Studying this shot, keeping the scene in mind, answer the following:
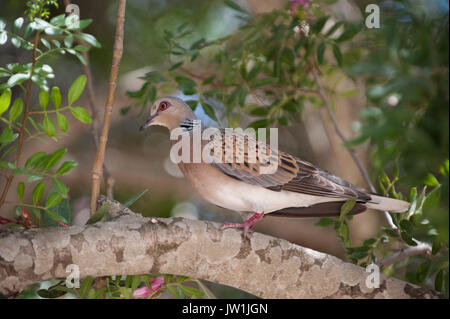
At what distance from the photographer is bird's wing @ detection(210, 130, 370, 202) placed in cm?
240

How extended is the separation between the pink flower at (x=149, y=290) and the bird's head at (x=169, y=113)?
35.4 inches

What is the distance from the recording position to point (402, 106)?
128 centimetres

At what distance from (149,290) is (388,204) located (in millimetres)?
1168

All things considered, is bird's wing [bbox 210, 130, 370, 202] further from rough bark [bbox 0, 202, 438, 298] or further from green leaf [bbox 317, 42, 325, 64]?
green leaf [bbox 317, 42, 325, 64]

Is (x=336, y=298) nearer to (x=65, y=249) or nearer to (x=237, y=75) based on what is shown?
(x=65, y=249)

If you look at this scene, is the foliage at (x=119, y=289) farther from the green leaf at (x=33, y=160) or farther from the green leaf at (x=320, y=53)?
the green leaf at (x=320, y=53)

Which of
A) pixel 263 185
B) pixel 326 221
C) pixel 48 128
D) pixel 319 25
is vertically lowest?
pixel 326 221

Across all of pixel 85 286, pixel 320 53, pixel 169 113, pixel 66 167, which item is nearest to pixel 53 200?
pixel 66 167

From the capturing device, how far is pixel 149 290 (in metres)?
2.11

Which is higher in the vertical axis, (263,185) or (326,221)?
(263,185)

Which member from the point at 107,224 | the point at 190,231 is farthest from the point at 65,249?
the point at 190,231

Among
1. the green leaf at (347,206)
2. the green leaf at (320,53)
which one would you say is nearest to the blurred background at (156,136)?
the green leaf at (320,53)

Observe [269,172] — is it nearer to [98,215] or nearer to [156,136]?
[98,215]
